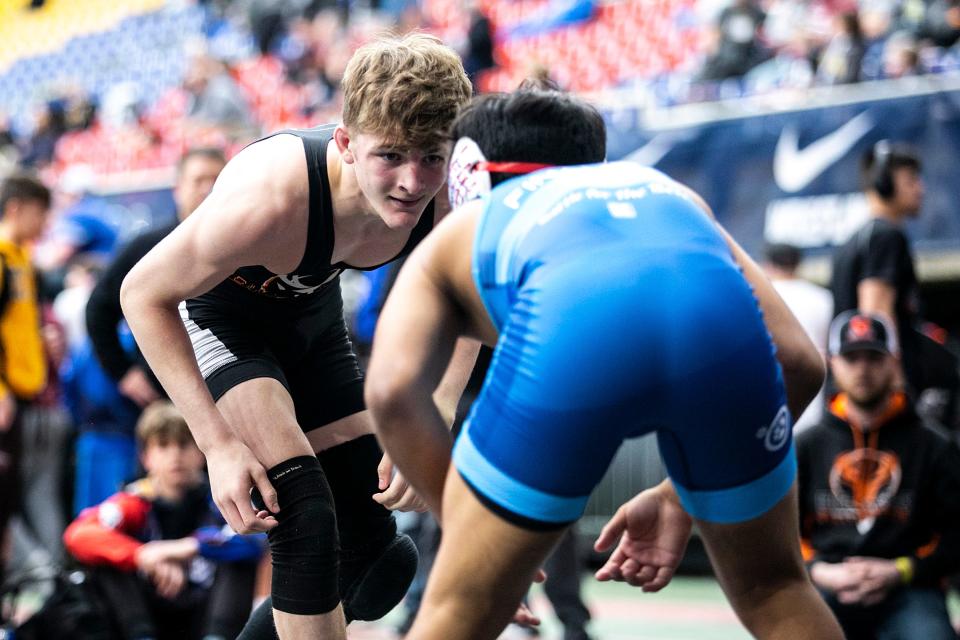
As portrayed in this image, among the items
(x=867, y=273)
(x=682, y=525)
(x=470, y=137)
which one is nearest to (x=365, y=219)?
(x=470, y=137)

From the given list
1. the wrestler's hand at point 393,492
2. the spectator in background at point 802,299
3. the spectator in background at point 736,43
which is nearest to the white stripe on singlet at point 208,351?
the wrestler's hand at point 393,492

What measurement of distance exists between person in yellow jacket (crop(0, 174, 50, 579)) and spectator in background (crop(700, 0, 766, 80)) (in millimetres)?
5370

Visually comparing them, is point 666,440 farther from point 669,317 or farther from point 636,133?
point 636,133

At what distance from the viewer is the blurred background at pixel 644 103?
7.67 metres

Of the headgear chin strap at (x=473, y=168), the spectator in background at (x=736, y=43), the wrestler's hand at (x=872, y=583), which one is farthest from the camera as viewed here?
the spectator in background at (x=736, y=43)

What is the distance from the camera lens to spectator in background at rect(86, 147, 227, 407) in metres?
5.42

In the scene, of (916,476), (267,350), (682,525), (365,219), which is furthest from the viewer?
(916,476)

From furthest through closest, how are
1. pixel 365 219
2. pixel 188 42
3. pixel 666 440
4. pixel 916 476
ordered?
pixel 188 42 < pixel 916 476 < pixel 365 219 < pixel 666 440

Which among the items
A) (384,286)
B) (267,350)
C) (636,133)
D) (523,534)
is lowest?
(636,133)

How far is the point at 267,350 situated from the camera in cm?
359

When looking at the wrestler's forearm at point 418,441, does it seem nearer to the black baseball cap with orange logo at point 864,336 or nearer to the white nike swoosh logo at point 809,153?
the black baseball cap with orange logo at point 864,336

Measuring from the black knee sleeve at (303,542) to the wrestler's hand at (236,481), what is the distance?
14 centimetres

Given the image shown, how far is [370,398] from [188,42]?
58.2 feet

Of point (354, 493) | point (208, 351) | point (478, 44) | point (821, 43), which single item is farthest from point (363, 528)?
point (478, 44)
